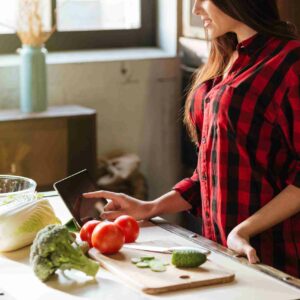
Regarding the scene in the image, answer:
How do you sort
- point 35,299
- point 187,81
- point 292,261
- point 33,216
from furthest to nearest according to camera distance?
point 187,81
point 292,261
point 33,216
point 35,299

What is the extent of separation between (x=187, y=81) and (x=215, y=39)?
7.06ft

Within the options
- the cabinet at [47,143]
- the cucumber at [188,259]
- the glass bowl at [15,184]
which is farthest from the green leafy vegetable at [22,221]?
the cabinet at [47,143]

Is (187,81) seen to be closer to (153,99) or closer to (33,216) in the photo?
(153,99)

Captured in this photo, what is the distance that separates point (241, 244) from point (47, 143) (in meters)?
2.21

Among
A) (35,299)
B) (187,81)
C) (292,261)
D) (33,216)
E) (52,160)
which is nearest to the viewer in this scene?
(35,299)

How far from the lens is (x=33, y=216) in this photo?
221 cm

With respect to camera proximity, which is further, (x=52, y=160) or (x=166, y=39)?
(x=166, y=39)

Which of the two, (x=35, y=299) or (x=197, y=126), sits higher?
(x=197, y=126)

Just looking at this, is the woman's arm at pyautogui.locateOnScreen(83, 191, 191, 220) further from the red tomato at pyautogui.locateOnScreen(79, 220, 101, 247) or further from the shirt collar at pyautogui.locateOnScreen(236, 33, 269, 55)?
the shirt collar at pyautogui.locateOnScreen(236, 33, 269, 55)

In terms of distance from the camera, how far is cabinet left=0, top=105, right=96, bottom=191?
4.17 m

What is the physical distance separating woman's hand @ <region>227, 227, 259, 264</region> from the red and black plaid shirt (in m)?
0.14

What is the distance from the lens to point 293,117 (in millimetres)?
2229

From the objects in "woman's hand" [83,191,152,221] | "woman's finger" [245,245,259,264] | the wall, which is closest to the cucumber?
"woman's finger" [245,245,259,264]

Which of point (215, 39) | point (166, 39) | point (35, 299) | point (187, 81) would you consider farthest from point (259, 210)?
point (166, 39)
